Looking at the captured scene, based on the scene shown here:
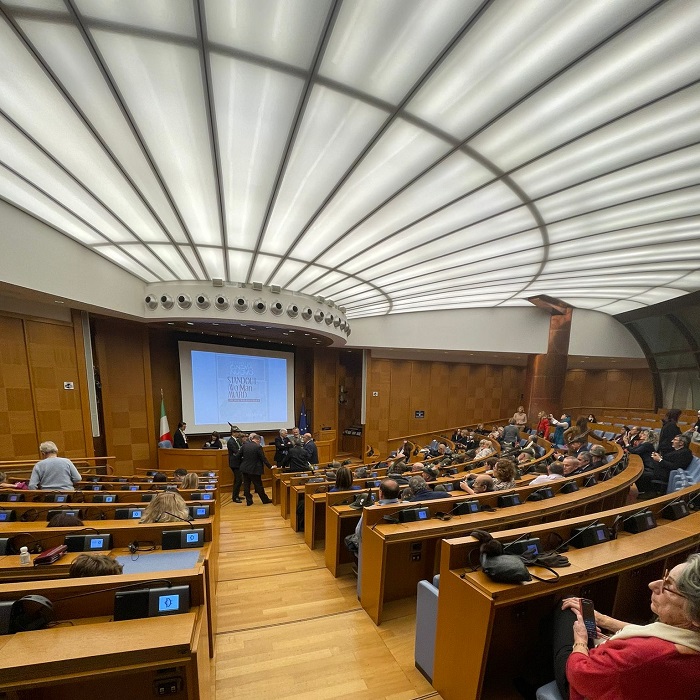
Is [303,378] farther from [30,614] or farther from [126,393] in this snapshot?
[30,614]

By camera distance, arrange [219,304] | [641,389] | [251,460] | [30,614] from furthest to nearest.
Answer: [641,389], [219,304], [251,460], [30,614]

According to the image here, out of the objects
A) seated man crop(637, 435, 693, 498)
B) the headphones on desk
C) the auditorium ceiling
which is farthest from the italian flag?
seated man crop(637, 435, 693, 498)

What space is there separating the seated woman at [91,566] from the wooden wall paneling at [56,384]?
6456 millimetres

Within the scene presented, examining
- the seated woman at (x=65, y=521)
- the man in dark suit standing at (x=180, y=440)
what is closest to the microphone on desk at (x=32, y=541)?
the seated woman at (x=65, y=521)

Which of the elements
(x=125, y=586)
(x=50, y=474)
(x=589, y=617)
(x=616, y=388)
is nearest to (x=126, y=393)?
(x=50, y=474)

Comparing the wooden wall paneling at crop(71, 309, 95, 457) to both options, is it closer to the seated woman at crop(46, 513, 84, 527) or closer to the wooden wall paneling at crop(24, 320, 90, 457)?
the wooden wall paneling at crop(24, 320, 90, 457)

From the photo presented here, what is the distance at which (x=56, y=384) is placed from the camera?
20.5 ft

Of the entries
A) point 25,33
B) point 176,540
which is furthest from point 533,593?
point 25,33

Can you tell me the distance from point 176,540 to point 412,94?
4.00 meters

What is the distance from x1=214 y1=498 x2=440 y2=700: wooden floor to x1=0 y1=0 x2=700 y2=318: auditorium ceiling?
436cm

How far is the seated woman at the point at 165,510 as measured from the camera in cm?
243

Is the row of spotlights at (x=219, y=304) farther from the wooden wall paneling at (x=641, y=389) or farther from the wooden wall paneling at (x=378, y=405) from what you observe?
the wooden wall paneling at (x=641, y=389)

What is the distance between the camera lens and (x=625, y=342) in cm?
1272

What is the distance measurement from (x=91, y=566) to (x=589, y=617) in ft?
8.54
